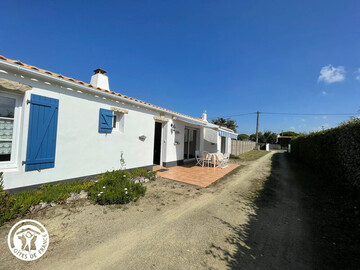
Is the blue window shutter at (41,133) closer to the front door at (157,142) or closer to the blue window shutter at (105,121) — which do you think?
the blue window shutter at (105,121)

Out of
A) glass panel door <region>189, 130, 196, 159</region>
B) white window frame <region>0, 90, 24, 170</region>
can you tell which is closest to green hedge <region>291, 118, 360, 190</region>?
glass panel door <region>189, 130, 196, 159</region>

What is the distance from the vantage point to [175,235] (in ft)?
12.3

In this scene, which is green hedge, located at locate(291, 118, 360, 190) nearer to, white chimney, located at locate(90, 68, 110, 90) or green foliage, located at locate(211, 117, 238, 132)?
white chimney, located at locate(90, 68, 110, 90)

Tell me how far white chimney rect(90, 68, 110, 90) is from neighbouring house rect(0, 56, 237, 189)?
0.06m

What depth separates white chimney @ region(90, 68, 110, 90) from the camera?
933 cm

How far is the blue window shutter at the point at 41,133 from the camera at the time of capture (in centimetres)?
497

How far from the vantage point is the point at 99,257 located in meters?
2.94

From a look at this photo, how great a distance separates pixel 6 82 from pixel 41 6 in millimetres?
6093

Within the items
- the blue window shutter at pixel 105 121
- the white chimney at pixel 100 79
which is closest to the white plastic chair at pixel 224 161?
the blue window shutter at pixel 105 121

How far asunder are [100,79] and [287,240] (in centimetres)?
1093

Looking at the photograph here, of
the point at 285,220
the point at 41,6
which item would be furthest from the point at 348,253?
the point at 41,6

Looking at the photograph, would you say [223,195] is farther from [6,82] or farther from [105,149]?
[6,82]

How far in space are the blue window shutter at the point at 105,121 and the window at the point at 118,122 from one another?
0.66 metres

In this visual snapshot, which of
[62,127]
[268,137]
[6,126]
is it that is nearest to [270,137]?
[268,137]
